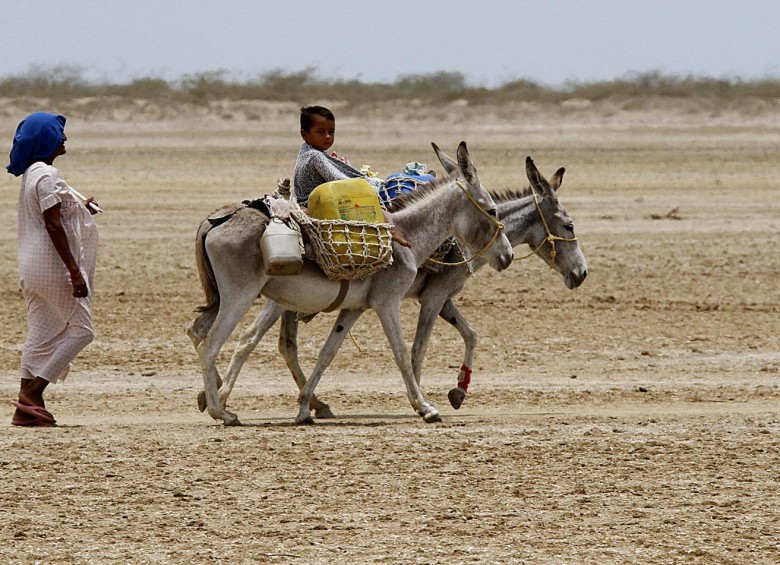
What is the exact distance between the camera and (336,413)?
37.8 ft

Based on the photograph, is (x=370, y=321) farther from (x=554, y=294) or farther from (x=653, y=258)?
(x=653, y=258)

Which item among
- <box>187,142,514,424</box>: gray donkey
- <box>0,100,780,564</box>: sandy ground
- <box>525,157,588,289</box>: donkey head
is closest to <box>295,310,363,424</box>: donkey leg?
<box>187,142,514,424</box>: gray donkey

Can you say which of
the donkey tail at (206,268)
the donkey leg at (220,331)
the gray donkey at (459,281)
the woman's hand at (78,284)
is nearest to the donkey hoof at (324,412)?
the gray donkey at (459,281)

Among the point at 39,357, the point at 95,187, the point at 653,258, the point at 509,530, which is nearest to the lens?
the point at 509,530

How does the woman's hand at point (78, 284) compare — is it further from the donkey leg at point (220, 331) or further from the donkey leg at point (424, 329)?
the donkey leg at point (424, 329)

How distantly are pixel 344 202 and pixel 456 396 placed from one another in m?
1.81

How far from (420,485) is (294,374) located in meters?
3.07

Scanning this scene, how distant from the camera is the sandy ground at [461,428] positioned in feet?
25.5

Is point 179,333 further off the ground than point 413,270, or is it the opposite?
point 413,270

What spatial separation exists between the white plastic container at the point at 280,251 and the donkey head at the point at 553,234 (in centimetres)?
288

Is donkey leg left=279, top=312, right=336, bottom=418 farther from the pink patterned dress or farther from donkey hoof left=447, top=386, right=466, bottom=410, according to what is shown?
the pink patterned dress

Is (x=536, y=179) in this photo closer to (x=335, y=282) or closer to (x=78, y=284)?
(x=335, y=282)

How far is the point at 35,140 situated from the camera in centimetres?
1012

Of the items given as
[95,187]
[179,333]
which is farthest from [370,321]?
[95,187]
